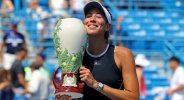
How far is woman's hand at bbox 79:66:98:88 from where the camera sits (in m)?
3.64

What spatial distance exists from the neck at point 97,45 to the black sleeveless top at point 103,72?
0.04m

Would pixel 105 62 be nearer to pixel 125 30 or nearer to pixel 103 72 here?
pixel 103 72

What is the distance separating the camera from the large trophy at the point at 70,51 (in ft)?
12.1

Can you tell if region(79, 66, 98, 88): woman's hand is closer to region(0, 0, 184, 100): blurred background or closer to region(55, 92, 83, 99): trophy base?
region(55, 92, 83, 99): trophy base

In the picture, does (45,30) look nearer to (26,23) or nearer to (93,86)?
(26,23)

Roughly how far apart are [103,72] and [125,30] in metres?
10.9

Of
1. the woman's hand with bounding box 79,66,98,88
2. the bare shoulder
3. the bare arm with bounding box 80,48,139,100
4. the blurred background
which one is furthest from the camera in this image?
the blurred background

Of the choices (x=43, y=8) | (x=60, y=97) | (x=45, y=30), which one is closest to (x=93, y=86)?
(x=60, y=97)

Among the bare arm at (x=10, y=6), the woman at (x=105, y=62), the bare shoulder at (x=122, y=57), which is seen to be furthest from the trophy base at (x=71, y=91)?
the bare arm at (x=10, y=6)

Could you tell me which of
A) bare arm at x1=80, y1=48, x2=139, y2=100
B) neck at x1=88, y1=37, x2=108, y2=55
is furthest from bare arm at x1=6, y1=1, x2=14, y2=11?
bare arm at x1=80, y1=48, x2=139, y2=100

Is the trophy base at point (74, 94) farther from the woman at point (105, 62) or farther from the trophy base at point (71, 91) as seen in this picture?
the woman at point (105, 62)

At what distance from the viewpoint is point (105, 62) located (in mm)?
3934

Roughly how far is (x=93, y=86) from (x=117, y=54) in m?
0.33

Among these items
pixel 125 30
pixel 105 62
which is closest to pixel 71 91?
pixel 105 62
